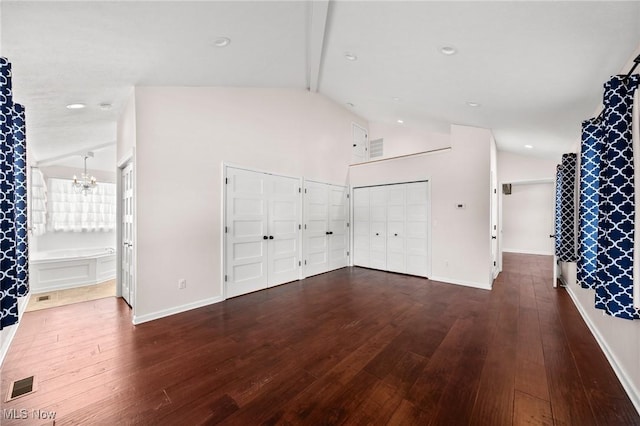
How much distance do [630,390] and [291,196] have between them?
14.3 ft

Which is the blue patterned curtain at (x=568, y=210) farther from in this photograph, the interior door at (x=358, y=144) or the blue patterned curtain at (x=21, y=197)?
the blue patterned curtain at (x=21, y=197)

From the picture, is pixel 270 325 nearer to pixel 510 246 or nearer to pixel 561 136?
pixel 561 136

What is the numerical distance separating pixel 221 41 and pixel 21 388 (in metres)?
3.31

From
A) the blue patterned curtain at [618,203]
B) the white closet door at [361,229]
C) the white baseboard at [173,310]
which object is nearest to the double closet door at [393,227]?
the white closet door at [361,229]

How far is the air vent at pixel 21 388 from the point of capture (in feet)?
5.99

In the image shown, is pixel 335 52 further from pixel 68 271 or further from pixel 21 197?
pixel 68 271

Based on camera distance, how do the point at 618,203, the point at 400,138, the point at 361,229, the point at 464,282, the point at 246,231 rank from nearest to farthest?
the point at 618,203
the point at 246,231
the point at 464,282
the point at 361,229
the point at 400,138

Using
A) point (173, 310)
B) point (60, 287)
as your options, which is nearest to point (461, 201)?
point (173, 310)

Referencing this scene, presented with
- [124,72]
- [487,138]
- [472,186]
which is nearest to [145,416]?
[124,72]

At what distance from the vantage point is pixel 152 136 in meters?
3.21

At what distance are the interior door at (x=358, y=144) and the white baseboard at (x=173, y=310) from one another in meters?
4.37

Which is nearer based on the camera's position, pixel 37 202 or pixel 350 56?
pixel 350 56

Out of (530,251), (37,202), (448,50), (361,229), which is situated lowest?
(530,251)

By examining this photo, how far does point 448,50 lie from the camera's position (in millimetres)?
2520
